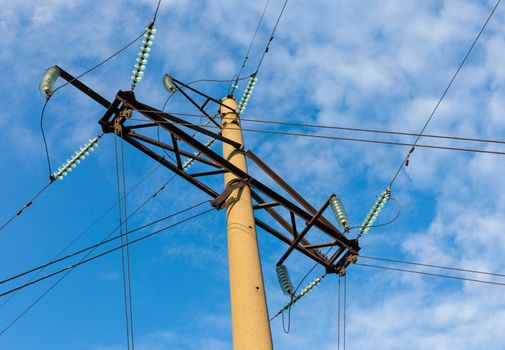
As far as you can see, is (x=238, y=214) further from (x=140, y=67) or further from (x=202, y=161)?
(x=140, y=67)

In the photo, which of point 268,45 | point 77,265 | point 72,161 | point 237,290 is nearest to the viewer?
point 237,290

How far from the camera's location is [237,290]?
6961 mm

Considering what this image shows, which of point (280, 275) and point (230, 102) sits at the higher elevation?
point (230, 102)

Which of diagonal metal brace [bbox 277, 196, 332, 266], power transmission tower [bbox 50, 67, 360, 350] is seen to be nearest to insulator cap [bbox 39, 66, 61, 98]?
power transmission tower [bbox 50, 67, 360, 350]

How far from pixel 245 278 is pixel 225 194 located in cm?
200

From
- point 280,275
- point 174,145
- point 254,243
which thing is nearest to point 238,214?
point 254,243

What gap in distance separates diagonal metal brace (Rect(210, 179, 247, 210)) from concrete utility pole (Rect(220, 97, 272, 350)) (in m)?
0.07

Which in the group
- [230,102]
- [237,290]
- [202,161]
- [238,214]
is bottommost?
[237,290]

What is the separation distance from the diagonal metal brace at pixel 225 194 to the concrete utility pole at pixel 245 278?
0.07 meters

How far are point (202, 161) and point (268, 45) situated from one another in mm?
6512

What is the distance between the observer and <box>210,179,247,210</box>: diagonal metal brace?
8.73m

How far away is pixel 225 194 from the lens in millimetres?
8719

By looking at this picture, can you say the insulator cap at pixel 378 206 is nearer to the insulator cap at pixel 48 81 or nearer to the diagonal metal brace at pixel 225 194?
the diagonal metal brace at pixel 225 194

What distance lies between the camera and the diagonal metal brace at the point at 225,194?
344 inches
